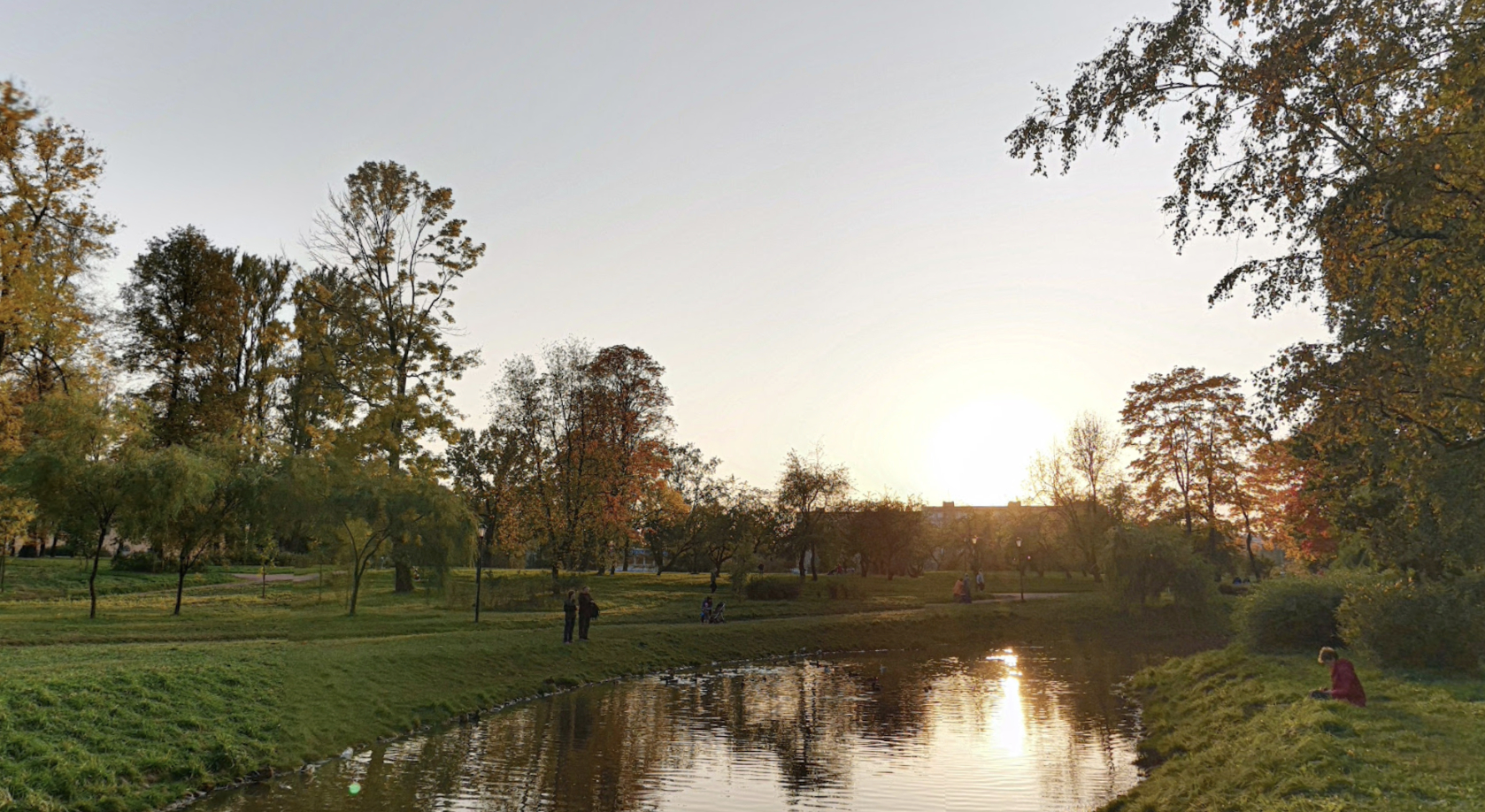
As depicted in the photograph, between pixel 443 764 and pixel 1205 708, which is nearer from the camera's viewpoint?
pixel 443 764

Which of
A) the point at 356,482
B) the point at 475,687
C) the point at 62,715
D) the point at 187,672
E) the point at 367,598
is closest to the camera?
the point at 62,715

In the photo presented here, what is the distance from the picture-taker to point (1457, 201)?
11023 mm

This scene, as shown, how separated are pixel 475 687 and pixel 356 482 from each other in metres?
14.1

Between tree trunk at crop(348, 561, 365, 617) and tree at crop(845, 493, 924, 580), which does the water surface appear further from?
tree at crop(845, 493, 924, 580)

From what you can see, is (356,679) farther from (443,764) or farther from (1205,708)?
(1205,708)

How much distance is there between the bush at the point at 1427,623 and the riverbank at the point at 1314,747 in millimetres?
820

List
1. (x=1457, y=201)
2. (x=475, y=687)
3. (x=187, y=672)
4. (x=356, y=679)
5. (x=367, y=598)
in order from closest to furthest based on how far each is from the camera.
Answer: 1. (x=1457, y=201)
2. (x=187, y=672)
3. (x=356, y=679)
4. (x=475, y=687)
5. (x=367, y=598)

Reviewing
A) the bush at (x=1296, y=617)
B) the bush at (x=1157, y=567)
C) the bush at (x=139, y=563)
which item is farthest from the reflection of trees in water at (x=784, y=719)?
the bush at (x=139, y=563)

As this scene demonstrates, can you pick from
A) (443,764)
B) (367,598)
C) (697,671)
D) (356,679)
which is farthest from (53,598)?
(443,764)

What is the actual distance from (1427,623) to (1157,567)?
27.2m

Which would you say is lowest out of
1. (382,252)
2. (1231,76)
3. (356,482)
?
(356,482)

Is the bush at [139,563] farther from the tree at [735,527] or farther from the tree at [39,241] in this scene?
the tree at [735,527]

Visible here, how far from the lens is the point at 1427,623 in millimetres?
20828

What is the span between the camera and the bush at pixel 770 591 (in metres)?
56.0
